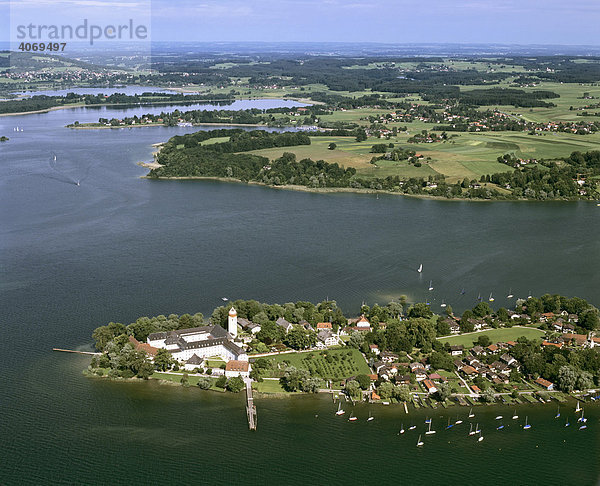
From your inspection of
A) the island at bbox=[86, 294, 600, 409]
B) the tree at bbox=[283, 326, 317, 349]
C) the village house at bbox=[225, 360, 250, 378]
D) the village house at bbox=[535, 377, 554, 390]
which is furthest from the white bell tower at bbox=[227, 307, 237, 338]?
the village house at bbox=[535, 377, 554, 390]

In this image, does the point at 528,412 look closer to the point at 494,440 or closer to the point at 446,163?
the point at 494,440

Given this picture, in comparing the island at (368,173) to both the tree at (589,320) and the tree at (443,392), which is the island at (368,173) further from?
the tree at (443,392)

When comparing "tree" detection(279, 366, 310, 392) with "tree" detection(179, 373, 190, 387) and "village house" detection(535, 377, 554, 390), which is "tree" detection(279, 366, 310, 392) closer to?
"tree" detection(179, 373, 190, 387)

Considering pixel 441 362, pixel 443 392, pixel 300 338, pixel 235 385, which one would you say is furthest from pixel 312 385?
pixel 441 362

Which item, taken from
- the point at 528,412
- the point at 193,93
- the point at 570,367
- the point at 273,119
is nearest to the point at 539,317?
the point at 570,367

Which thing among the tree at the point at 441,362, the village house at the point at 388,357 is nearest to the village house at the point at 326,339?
the village house at the point at 388,357
